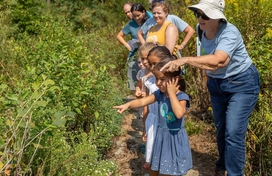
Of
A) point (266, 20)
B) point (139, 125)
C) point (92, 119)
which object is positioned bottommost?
point (139, 125)

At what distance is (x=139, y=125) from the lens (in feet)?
19.6

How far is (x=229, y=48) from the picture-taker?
325 cm

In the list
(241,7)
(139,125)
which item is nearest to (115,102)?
→ (139,125)

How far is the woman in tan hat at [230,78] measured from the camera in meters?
3.33

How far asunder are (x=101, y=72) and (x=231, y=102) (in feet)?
4.43

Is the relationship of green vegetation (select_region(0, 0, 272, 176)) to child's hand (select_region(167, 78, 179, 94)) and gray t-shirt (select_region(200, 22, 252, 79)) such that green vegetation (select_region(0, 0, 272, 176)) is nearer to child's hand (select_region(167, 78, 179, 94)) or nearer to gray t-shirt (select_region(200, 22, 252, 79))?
gray t-shirt (select_region(200, 22, 252, 79))

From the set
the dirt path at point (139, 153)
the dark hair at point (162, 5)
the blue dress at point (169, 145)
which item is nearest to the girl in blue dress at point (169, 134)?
the blue dress at point (169, 145)

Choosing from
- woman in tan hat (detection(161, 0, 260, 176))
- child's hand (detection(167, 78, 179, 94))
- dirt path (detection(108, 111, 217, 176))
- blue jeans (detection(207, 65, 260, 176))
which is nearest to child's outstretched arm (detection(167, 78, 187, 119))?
child's hand (detection(167, 78, 179, 94))

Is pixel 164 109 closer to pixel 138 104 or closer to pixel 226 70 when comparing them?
pixel 138 104

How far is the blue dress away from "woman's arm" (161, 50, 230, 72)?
43 cm

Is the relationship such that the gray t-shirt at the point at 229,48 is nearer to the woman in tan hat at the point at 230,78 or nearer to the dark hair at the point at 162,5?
the woman in tan hat at the point at 230,78

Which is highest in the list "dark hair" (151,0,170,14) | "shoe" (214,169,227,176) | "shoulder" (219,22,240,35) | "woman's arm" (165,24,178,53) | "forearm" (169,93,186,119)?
"dark hair" (151,0,170,14)

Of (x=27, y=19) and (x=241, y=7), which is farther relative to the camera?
(x=27, y=19)

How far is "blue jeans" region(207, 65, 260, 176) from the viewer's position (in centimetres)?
357
